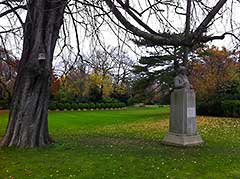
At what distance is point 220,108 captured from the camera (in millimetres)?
27812

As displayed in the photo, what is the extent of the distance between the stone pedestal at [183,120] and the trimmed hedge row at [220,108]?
54.2 feet

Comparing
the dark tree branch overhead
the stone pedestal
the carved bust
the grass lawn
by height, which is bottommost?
the grass lawn

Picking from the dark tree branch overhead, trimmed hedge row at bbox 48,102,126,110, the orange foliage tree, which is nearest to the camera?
the dark tree branch overhead

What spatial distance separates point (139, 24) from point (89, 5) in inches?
62.2

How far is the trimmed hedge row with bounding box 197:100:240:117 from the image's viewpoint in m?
26.3

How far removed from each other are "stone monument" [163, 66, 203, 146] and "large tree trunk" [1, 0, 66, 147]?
4.15m

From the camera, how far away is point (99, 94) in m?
50.2

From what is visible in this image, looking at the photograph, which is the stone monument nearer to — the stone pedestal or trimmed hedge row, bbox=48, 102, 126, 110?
the stone pedestal

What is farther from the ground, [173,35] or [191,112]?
[173,35]

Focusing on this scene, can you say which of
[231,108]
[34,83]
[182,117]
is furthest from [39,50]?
[231,108]

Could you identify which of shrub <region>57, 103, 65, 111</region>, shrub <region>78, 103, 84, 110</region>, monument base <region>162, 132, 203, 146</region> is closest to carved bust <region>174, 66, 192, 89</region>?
monument base <region>162, 132, 203, 146</region>

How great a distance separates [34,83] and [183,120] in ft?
16.0

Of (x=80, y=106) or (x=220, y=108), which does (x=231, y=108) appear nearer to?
(x=220, y=108)

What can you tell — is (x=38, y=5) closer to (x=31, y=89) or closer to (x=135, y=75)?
(x=31, y=89)
